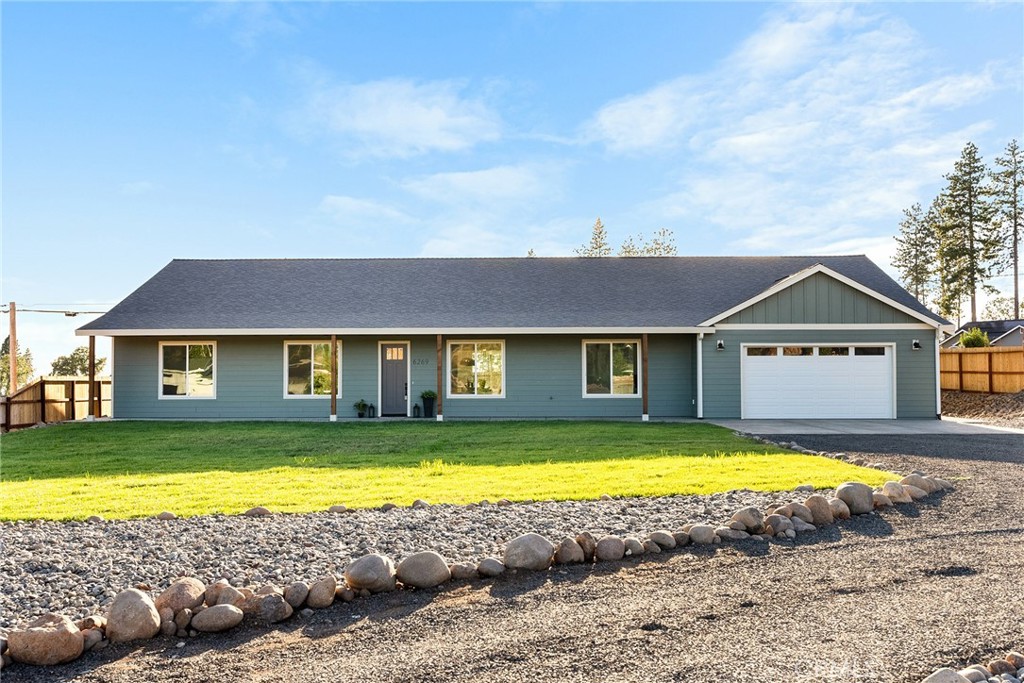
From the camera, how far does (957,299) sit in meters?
36.4

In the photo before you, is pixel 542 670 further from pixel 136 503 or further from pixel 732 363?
pixel 732 363

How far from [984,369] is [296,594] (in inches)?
903

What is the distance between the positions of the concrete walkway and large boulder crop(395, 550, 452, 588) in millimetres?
9599

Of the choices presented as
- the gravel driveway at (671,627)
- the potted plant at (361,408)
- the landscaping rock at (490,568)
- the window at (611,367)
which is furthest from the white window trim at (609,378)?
the landscaping rock at (490,568)

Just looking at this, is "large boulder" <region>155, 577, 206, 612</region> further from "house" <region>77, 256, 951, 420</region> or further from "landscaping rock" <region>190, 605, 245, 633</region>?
"house" <region>77, 256, 951, 420</region>

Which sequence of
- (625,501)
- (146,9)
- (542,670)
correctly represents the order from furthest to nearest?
(146,9) < (625,501) < (542,670)

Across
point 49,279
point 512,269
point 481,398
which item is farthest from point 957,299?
point 49,279

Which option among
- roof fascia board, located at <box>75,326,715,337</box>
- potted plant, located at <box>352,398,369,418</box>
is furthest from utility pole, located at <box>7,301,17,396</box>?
potted plant, located at <box>352,398,369,418</box>

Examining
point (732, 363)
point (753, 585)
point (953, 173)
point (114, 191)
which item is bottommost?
point (753, 585)

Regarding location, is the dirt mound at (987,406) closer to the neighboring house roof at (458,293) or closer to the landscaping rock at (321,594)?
the neighboring house roof at (458,293)

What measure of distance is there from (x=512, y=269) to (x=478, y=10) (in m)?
7.68

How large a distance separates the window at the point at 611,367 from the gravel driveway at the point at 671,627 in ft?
37.7

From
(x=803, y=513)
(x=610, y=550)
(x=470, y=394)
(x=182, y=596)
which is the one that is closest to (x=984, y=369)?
(x=470, y=394)

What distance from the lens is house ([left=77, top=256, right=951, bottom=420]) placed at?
1527 cm
